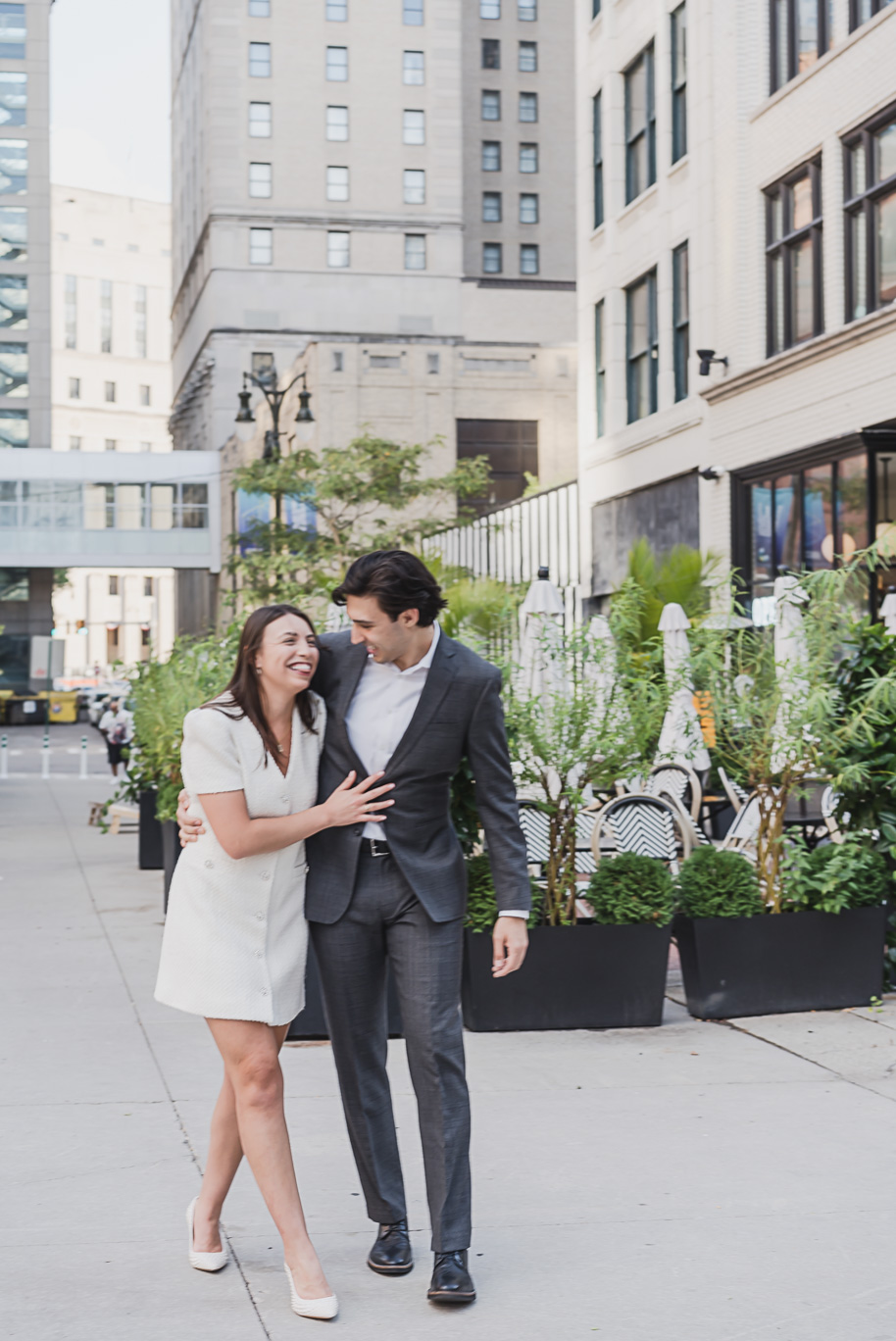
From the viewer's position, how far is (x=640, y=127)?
28.0 m

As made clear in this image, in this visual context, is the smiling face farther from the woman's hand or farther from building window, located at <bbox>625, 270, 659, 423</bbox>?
building window, located at <bbox>625, 270, 659, 423</bbox>

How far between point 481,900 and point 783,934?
4.93 feet

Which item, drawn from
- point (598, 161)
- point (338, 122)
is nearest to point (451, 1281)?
point (598, 161)

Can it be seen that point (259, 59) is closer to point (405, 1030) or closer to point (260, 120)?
point (260, 120)

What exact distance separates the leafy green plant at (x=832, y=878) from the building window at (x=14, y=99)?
83807mm

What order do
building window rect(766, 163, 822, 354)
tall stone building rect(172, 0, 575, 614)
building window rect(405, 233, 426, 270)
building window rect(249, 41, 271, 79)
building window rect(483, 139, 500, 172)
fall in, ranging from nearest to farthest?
building window rect(766, 163, 822, 354) → tall stone building rect(172, 0, 575, 614) → building window rect(249, 41, 271, 79) → building window rect(405, 233, 426, 270) → building window rect(483, 139, 500, 172)

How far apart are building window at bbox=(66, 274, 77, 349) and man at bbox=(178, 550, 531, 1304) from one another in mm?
141660

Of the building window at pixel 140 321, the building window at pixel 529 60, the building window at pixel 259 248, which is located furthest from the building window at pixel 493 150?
the building window at pixel 140 321

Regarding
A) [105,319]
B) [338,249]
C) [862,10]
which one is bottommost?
[862,10]

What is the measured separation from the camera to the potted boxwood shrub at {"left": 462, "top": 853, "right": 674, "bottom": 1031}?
752 centimetres

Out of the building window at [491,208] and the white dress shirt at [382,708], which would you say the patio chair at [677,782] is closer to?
the white dress shirt at [382,708]

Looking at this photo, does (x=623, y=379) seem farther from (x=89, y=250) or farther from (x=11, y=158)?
(x=89, y=250)

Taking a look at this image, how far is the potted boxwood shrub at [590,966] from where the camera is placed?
7.52 meters

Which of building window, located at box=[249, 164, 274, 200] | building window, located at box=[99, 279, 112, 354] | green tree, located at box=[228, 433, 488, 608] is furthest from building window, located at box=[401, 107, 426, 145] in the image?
building window, located at box=[99, 279, 112, 354]
